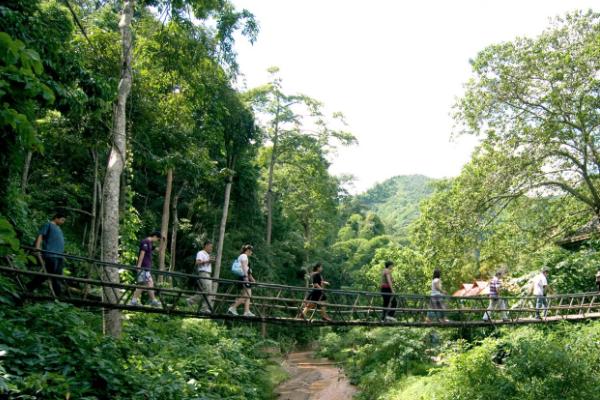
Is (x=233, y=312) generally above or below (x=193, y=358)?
above

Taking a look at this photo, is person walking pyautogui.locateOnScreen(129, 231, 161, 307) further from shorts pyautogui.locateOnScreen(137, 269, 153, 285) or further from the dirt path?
the dirt path

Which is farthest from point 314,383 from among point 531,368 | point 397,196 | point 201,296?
point 397,196

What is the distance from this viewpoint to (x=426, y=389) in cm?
1316

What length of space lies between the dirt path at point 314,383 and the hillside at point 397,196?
61.2 metres

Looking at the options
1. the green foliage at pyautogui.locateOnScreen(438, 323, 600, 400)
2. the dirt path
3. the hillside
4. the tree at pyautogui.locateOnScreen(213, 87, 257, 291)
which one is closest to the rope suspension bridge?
the green foliage at pyautogui.locateOnScreen(438, 323, 600, 400)

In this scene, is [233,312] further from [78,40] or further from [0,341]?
[78,40]

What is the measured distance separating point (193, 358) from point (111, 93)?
5678mm

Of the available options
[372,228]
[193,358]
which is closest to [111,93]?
[193,358]

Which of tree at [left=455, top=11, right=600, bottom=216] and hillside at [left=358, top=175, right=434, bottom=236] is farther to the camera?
hillside at [left=358, top=175, right=434, bottom=236]

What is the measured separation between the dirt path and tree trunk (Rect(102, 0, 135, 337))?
8498 millimetres

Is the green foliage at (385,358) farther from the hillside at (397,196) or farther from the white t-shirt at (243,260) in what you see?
the hillside at (397,196)

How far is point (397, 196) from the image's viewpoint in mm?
102688

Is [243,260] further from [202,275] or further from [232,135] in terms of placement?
[232,135]

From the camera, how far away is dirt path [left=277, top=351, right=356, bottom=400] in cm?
1636
